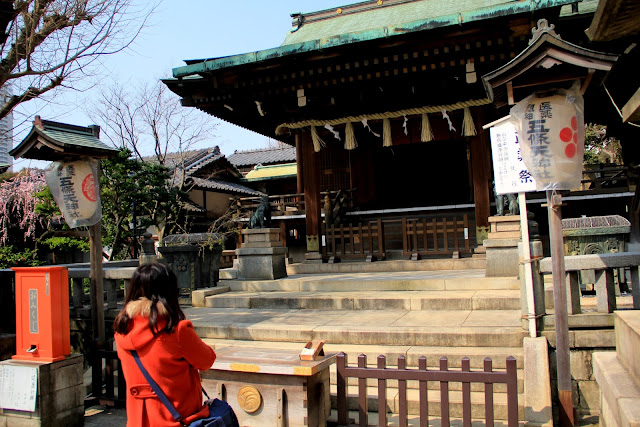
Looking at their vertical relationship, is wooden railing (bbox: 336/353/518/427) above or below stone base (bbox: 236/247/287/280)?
below

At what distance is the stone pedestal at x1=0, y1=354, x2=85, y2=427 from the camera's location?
5.22 meters

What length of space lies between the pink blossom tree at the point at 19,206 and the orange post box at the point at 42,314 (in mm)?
15684

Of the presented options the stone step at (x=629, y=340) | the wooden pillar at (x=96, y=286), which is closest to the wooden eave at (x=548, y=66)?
the stone step at (x=629, y=340)

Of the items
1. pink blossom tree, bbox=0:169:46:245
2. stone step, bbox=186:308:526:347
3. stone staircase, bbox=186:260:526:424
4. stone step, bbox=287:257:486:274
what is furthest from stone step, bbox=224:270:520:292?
pink blossom tree, bbox=0:169:46:245

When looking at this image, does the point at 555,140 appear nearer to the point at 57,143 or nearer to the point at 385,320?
the point at 385,320

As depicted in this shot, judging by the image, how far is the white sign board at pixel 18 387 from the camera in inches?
204

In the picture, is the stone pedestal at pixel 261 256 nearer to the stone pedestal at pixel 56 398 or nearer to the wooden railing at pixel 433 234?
the wooden railing at pixel 433 234

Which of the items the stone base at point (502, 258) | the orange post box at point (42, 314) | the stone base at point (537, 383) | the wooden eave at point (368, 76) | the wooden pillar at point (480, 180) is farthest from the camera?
the wooden pillar at point (480, 180)

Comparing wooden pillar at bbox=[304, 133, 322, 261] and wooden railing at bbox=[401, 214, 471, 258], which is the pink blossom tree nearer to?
wooden pillar at bbox=[304, 133, 322, 261]

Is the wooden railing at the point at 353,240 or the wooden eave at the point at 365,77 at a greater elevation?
the wooden eave at the point at 365,77

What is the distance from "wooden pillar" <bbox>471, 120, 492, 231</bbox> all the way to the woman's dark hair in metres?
9.35

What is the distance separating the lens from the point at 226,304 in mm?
9125

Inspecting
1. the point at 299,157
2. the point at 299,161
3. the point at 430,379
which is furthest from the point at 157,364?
the point at 299,161

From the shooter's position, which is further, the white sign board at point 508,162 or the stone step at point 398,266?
the stone step at point 398,266
